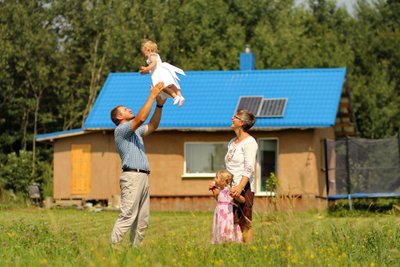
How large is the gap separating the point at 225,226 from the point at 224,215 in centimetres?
14

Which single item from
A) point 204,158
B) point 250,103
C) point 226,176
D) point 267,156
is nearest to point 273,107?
point 250,103

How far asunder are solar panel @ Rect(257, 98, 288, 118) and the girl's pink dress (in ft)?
55.9

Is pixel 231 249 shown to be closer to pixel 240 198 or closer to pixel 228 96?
pixel 240 198

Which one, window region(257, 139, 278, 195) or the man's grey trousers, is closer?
the man's grey trousers

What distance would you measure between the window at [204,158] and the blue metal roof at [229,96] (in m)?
1.03

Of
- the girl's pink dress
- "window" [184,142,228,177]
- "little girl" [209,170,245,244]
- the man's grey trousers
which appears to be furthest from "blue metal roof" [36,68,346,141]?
the man's grey trousers

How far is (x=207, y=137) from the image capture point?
99.9ft

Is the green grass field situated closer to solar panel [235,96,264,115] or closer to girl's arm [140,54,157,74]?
girl's arm [140,54,157,74]

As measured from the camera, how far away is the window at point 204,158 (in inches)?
1205

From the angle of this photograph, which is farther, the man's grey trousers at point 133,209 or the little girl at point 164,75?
the little girl at point 164,75

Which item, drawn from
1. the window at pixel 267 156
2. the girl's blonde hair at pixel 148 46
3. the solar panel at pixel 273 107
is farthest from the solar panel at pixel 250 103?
the girl's blonde hair at pixel 148 46

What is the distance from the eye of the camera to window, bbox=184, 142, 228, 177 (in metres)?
30.6

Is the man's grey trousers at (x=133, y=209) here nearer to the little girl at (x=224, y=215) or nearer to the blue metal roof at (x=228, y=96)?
the little girl at (x=224, y=215)

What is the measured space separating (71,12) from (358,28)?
50.8ft
